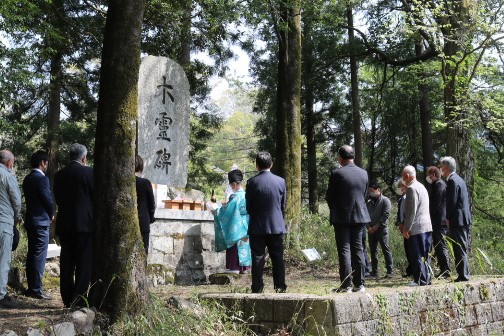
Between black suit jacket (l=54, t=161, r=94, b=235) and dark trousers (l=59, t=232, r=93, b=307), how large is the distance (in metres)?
0.11

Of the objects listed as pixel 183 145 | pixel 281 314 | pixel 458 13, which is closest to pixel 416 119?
pixel 458 13

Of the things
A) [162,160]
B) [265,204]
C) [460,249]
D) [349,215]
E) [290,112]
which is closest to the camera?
[349,215]

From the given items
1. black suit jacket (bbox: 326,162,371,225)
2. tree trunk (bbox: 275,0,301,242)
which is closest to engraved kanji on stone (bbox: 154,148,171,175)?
tree trunk (bbox: 275,0,301,242)

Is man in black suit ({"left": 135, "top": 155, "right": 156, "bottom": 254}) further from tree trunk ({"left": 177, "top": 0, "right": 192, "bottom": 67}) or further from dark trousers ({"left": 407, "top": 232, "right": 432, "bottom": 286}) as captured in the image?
tree trunk ({"left": 177, "top": 0, "right": 192, "bottom": 67})

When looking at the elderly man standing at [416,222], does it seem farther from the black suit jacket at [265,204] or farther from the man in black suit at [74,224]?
the man in black suit at [74,224]

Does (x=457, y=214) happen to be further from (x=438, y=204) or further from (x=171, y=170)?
(x=171, y=170)

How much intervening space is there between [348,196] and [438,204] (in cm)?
226

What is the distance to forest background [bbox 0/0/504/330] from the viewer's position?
40.2 ft

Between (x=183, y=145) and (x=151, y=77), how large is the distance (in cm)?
155

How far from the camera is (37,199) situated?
23.7ft

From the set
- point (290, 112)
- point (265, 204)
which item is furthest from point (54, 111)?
point (265, 204)

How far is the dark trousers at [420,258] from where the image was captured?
7.64m

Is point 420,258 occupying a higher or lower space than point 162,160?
lower

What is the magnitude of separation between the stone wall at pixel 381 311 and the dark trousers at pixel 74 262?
4.63ft
